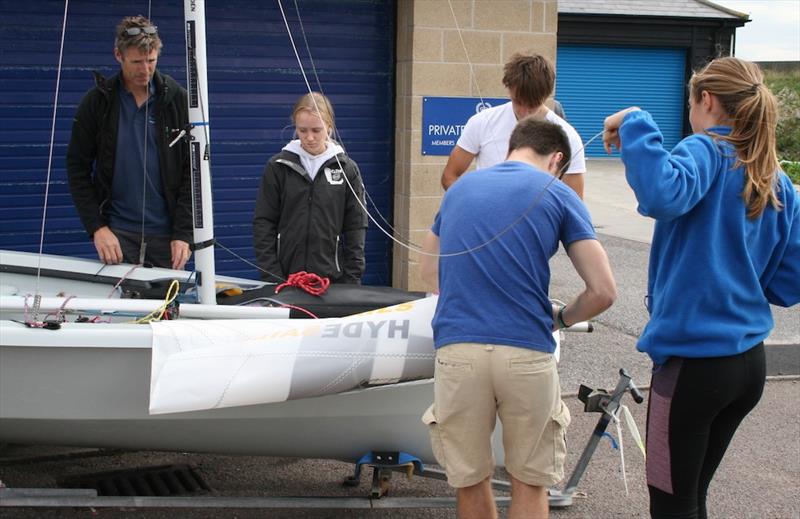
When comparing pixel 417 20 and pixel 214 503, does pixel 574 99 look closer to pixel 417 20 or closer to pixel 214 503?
pixel 417 20

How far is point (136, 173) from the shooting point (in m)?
5.10

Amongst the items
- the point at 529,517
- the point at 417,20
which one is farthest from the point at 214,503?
the point at 417,20

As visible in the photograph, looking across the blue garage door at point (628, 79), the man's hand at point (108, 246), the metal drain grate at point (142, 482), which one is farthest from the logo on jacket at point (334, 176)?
the blue garage door at point (628, 79)

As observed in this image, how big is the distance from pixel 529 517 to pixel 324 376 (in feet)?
2.90

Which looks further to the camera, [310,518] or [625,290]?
[625,290]

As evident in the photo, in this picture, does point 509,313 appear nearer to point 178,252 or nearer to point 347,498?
point 347,498

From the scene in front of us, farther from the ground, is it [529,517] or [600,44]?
[600,44]

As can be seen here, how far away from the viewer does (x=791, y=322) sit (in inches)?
339

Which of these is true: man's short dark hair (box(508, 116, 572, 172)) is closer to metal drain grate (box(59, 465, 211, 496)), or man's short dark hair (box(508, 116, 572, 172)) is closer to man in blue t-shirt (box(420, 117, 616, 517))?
man in blue t-shirt (box(420, 117, 616, 517))

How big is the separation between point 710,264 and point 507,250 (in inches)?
23.5

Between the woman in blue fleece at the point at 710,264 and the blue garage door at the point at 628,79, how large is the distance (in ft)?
73.1

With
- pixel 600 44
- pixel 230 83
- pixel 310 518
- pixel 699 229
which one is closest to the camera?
pixel 699 229

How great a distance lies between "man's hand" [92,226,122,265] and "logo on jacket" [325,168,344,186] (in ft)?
3.72

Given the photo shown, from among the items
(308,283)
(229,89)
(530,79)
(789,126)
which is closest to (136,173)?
(308,283)
